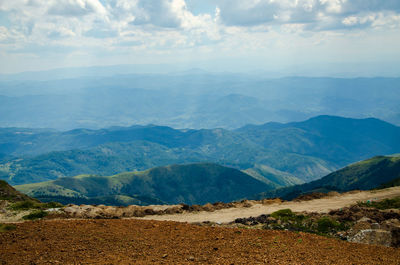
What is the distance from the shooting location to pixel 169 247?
20.2 meters

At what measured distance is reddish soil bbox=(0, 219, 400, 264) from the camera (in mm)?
17922

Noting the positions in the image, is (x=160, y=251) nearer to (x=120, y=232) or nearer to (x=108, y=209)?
(x=120, y=232)

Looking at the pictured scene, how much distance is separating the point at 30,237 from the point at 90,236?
4.01 m

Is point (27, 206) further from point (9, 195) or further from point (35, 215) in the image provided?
point (9, 195)

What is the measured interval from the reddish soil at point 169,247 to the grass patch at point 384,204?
1466cm

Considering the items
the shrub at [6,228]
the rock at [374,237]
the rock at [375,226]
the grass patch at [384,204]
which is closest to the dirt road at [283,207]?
the grass patch at [384,204]

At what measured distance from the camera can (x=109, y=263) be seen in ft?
55.7

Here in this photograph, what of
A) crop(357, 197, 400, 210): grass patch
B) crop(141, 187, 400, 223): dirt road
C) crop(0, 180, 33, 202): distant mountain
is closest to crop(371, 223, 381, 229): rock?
crop(141, 187, 400, 223): dirt road

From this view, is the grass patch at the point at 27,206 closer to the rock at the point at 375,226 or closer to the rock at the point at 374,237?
the rock at the point at 374,237

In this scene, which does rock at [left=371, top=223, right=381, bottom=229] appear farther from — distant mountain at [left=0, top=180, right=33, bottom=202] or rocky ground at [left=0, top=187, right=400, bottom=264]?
distant mountain at [left=0, top=180, right=33, bottom=202]

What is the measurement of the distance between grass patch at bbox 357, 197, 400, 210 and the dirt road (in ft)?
6.20

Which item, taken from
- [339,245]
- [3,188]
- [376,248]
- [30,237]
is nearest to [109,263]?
[30,237]

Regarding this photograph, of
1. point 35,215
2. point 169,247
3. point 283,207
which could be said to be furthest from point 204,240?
point 283,207

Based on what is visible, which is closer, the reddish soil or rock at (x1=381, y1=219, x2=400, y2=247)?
the reddish soil
